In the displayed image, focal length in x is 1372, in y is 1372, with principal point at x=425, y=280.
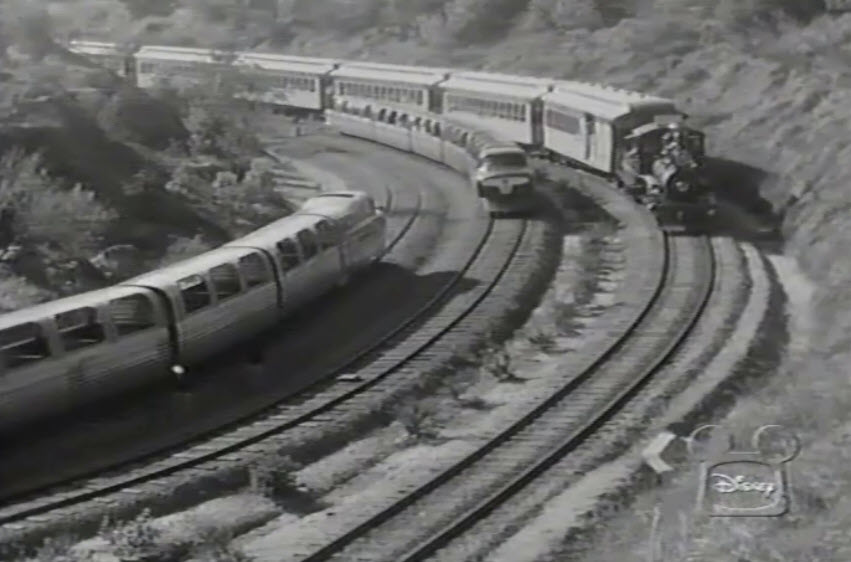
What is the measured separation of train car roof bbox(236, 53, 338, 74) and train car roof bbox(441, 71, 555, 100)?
362 inches

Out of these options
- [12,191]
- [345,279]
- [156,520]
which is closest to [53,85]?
[12,191]

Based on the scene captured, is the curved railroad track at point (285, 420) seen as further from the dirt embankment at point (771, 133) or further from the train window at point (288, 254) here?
the dirt embankment at point (771, 133)

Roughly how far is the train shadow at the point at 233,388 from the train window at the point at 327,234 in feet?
4.00

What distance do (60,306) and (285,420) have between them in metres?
3.63

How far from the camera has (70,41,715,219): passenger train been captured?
3538cm

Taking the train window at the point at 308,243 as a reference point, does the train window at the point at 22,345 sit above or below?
above

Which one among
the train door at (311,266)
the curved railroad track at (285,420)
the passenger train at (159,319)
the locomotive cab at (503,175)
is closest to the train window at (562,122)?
the locomotive cab at (503,175)

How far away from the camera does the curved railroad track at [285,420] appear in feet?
55.2

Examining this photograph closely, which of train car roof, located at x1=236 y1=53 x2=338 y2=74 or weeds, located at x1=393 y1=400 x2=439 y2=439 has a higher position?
train car roof, located at x1=236 y1=53 x2=338 y2=74

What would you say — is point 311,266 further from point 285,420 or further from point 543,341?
point 285,420

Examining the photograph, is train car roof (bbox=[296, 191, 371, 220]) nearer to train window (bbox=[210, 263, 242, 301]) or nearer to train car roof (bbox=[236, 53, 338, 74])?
train window (bbox=[210, 263, 242, 301])

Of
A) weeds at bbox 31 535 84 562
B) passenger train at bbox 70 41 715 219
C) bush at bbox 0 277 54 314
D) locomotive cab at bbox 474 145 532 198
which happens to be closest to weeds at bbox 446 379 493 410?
weeds at bbox 31 535 84 562

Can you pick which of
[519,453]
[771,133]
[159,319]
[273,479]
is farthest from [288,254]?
[771,133]

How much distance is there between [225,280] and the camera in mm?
22594
